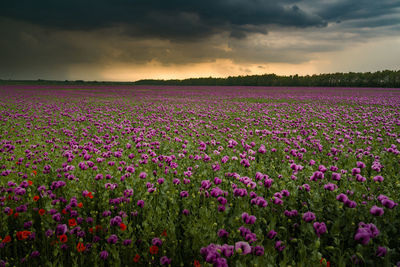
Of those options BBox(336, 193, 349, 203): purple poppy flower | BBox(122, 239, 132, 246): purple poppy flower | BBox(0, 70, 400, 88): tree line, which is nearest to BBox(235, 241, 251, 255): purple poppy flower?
BBox(122, 239, 132, 246): purple poppy flower

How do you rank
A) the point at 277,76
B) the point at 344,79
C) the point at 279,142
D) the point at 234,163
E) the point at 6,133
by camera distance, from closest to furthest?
the point at 234,163, the point at 279,142, the point at 6,133, the point at 344,79, the point at 277,76

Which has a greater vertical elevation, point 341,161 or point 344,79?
point 344,79

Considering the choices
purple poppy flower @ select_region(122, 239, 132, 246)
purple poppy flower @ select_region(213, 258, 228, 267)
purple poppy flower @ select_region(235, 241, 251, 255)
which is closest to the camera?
purple poppy flower @ select_region(213, 258, 228, 267)

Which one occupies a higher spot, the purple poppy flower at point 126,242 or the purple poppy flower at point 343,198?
the purple poppy flower at point 343,198

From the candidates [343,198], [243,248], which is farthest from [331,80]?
[243,248]

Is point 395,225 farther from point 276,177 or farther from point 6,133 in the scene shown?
point 6,133

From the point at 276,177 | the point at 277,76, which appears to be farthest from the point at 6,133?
the point at 277,76

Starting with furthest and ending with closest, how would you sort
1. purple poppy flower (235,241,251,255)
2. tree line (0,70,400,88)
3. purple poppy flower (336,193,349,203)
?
1. tree line (0,70,400,88)
2. purple poppy flower (336,193,349,203)
3. purple poppy flower (235,241,251,255)

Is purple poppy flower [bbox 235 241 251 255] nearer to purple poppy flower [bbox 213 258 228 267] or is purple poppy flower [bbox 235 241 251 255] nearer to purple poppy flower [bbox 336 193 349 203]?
purple poppy flower [bbox 213 258 228 267]

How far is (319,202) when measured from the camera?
3.52 metres

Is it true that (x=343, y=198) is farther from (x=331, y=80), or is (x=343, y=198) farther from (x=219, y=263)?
(x=331, y=80)

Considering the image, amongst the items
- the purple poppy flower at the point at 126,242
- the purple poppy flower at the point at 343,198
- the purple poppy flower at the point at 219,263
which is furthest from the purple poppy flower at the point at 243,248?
the purple poppy flower at the point at 343,198

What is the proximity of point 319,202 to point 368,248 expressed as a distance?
976mm

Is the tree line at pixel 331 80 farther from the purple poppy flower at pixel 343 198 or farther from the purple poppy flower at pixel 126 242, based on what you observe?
the purple poppy flower at pixel 126 242
